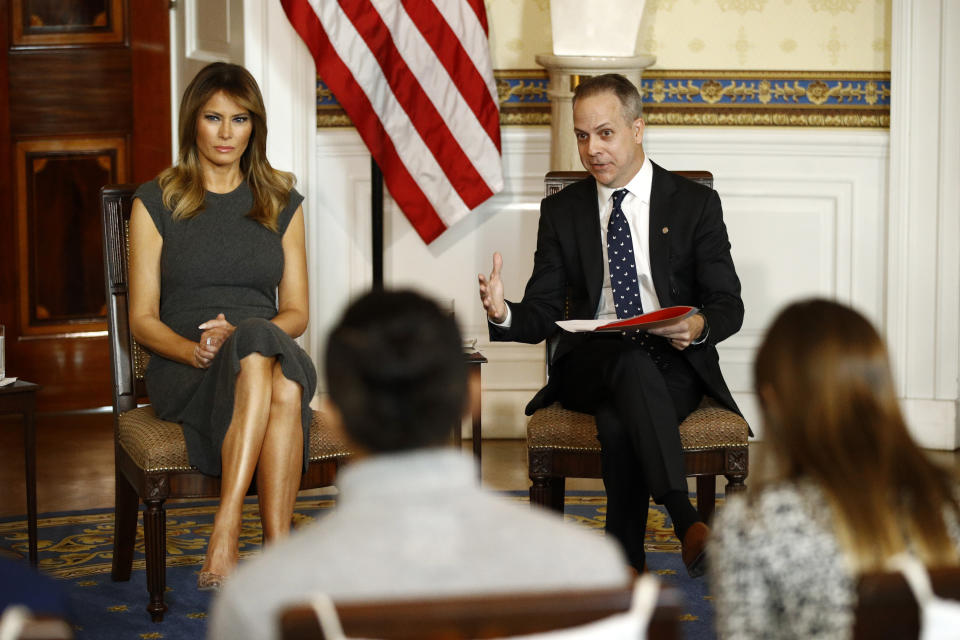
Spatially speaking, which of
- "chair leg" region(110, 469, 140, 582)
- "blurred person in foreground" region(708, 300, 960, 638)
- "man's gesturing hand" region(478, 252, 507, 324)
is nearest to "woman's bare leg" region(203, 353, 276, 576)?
"chair leg" region(110, 469, 140, 582)

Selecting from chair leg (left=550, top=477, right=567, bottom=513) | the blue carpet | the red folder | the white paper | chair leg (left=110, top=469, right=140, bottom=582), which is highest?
the red folder

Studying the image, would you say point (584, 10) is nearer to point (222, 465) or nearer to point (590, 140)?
point (590, 140)

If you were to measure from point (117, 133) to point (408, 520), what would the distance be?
14.9ft

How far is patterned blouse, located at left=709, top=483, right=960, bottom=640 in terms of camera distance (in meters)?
1.27

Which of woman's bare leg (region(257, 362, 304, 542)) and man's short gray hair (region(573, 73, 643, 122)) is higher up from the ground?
man's short gray hair (region(573, 73, 643, 122))

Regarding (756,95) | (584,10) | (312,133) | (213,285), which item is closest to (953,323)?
(756,95)

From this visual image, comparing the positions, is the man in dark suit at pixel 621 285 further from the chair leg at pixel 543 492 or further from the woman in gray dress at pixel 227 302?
the woman in gray dress at pixel 227 302

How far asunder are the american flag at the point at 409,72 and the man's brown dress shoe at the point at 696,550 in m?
2.23

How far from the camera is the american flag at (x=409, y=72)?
14.9ft

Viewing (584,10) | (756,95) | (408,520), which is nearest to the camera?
(408,520)

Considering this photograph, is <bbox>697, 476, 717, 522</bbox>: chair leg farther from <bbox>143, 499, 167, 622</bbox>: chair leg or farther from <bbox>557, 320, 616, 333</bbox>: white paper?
<bbox>143, 499, 167, 622</bbox>: chair leg

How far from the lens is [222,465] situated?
9.45 ft

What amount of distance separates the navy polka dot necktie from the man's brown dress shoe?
68cm

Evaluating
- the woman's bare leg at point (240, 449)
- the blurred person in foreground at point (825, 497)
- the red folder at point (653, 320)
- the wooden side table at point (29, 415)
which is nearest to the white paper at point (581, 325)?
the red folder at point (653, 320)
